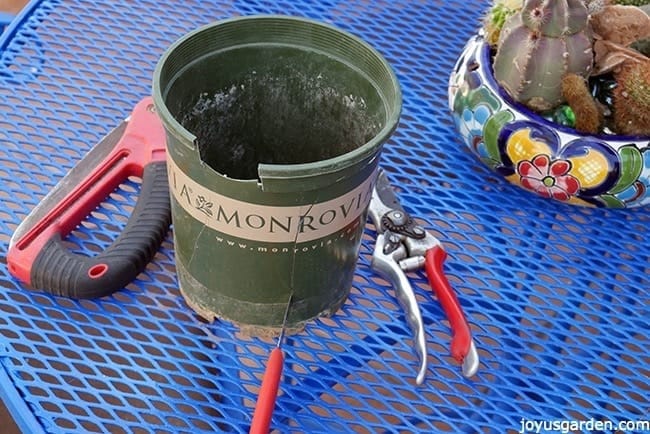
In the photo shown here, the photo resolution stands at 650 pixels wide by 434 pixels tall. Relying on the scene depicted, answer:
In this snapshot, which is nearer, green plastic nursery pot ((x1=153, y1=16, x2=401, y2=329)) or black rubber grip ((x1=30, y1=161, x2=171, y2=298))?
green plastic nursery pot ((x1=153, y1=16, x2=401, y2=329))

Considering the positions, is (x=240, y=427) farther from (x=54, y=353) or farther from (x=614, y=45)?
(x=614, y=45)

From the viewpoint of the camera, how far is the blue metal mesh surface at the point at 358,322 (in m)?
0.55

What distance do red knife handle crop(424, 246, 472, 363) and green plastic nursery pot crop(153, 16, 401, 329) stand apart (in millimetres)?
80

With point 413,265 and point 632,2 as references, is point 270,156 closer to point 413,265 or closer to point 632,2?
point 413,265

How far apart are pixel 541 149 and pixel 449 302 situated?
0.54 feet

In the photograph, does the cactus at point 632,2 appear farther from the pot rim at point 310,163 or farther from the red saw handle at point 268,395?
the red saw handle at point 268,395

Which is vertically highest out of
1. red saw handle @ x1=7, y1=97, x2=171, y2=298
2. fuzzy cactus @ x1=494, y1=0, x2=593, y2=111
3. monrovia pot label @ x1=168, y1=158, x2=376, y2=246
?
fuzzy cactus @ x1=494, y1=0, x2=593, y2=111

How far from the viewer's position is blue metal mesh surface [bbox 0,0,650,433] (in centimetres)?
55

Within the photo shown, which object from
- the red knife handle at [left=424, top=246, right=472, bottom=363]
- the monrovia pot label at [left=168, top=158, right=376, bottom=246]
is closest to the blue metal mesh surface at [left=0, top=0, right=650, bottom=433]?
the red knife handle at [left=424, top=246, right=472, bottom=363]

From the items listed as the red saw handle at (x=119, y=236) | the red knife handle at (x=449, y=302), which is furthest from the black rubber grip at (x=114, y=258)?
the red knife handle at (x=449, y=302)

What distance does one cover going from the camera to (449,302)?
596mm

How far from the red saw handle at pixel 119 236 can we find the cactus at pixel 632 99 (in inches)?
15.6

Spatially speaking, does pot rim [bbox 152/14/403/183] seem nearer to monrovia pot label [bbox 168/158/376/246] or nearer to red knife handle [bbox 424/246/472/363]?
monrovia pot label [bbox 168/158/376/246]

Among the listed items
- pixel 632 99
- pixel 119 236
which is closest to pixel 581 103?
pixel 632 99
